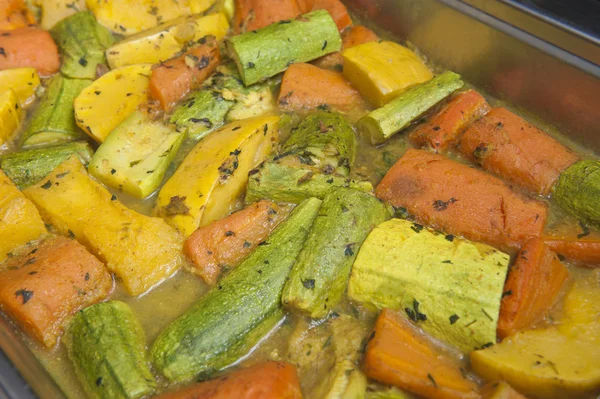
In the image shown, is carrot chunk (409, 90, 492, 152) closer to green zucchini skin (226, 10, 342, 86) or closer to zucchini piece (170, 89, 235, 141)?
green zucchini skin (226, 10, 342, 86)

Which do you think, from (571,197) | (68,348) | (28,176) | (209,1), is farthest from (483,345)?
(209,1)

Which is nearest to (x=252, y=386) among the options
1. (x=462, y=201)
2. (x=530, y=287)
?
(x=530, y=287)

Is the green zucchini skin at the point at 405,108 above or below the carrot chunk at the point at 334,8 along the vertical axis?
below

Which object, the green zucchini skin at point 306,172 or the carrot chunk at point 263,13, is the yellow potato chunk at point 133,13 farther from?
the green zucchini skin at point 306,172

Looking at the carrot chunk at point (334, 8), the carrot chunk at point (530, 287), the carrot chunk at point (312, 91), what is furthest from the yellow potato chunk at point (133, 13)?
the carrot chunk at point (530, 287)

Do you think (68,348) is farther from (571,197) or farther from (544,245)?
(571,197)

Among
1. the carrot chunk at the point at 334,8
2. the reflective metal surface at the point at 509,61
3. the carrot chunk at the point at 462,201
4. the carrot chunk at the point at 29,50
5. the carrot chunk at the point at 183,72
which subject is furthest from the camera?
the carrot chunk at the point at 334,8

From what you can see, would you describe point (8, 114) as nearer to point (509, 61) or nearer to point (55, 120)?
point (55, 120)
